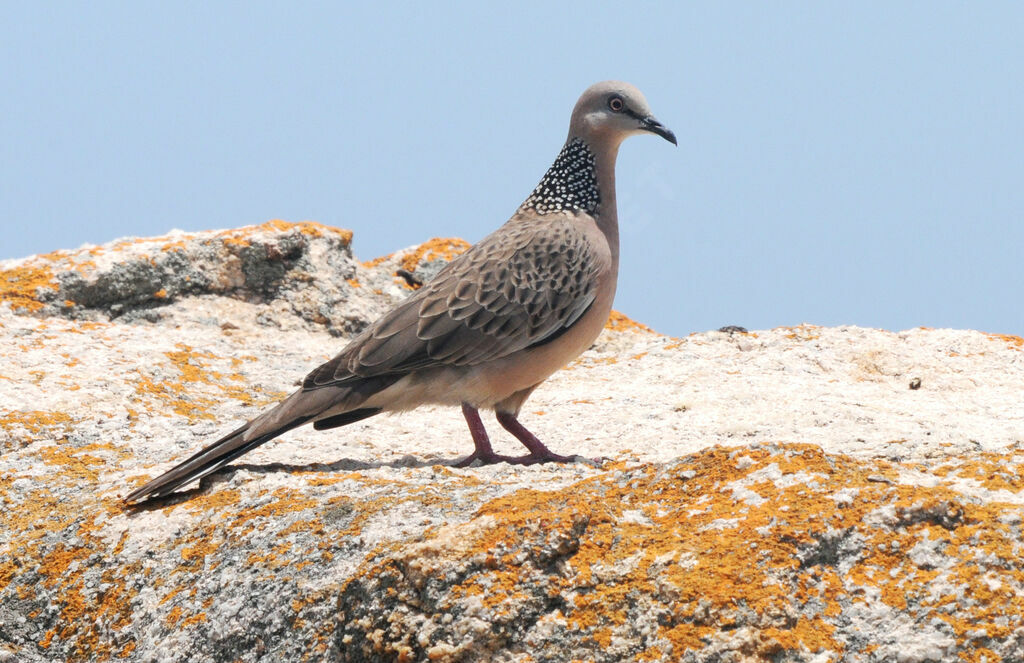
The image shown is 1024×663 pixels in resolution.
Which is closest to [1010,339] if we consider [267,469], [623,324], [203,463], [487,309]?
[623,324]

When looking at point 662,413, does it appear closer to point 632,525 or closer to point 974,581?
point 632,525

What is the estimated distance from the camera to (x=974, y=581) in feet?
12.5

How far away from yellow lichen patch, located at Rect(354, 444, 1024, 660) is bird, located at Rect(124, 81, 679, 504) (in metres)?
1.61

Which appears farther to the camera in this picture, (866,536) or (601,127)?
(601,127)

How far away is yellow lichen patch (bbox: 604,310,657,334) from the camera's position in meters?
9.27

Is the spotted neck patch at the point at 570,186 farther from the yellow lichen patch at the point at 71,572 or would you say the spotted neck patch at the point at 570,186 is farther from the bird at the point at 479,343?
the yellow lichen patch at the point at 71,572

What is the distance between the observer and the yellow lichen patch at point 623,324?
365 inches

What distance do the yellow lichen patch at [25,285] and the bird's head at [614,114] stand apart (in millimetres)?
4196

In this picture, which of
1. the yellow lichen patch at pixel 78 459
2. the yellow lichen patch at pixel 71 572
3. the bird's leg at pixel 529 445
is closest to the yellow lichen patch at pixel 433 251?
the bird's leg at pixel 529 445

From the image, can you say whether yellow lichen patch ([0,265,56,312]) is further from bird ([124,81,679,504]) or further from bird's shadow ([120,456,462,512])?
→ bird's shadow ([120,456,462,512])

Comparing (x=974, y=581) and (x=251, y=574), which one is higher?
(x=974, y=581)

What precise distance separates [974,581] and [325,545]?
241cm

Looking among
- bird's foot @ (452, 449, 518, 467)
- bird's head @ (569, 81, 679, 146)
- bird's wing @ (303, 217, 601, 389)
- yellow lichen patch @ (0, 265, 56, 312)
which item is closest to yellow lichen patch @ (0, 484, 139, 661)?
bird's wing @ (303, 217, 601, 389)

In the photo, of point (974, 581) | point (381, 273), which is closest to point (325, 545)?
point (974, 581)
